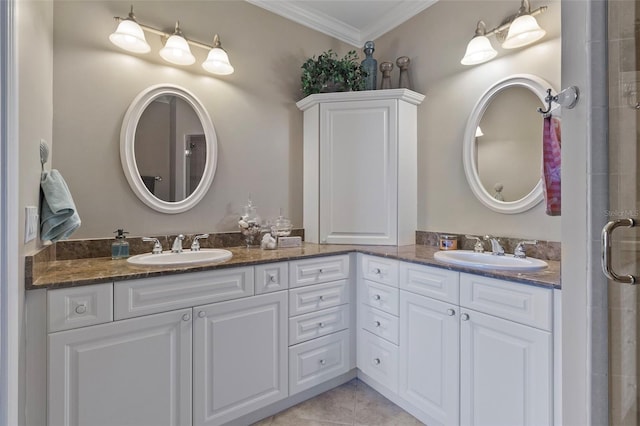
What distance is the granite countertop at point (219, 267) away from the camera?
1.23 metres

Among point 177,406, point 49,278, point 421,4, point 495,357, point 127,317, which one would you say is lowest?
point 177,406

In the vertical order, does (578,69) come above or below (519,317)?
above

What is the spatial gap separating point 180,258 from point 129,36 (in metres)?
1.28

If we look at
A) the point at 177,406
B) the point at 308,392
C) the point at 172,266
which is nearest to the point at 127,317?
the point at 172,266

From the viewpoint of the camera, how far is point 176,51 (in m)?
1.90

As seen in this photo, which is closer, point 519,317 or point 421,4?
point 519,317

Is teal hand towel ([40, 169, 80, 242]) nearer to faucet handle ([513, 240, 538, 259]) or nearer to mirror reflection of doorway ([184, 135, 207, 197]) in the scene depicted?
mirror reflection of doorway ([184, 135, 207, 197])

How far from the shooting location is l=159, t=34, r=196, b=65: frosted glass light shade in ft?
6.18

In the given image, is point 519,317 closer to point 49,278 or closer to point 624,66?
point 624,66

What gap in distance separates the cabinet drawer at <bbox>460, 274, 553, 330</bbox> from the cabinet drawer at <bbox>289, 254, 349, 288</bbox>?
0.75 metres

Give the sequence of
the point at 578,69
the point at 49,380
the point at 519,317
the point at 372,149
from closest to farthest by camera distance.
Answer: the point at 578,69, the point at 49,380, the point at 519,317, the point at 372,149

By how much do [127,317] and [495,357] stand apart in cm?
162

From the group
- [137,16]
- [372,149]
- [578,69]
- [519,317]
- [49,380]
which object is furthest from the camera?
[372,149]

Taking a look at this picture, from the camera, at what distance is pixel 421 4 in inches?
92.3
